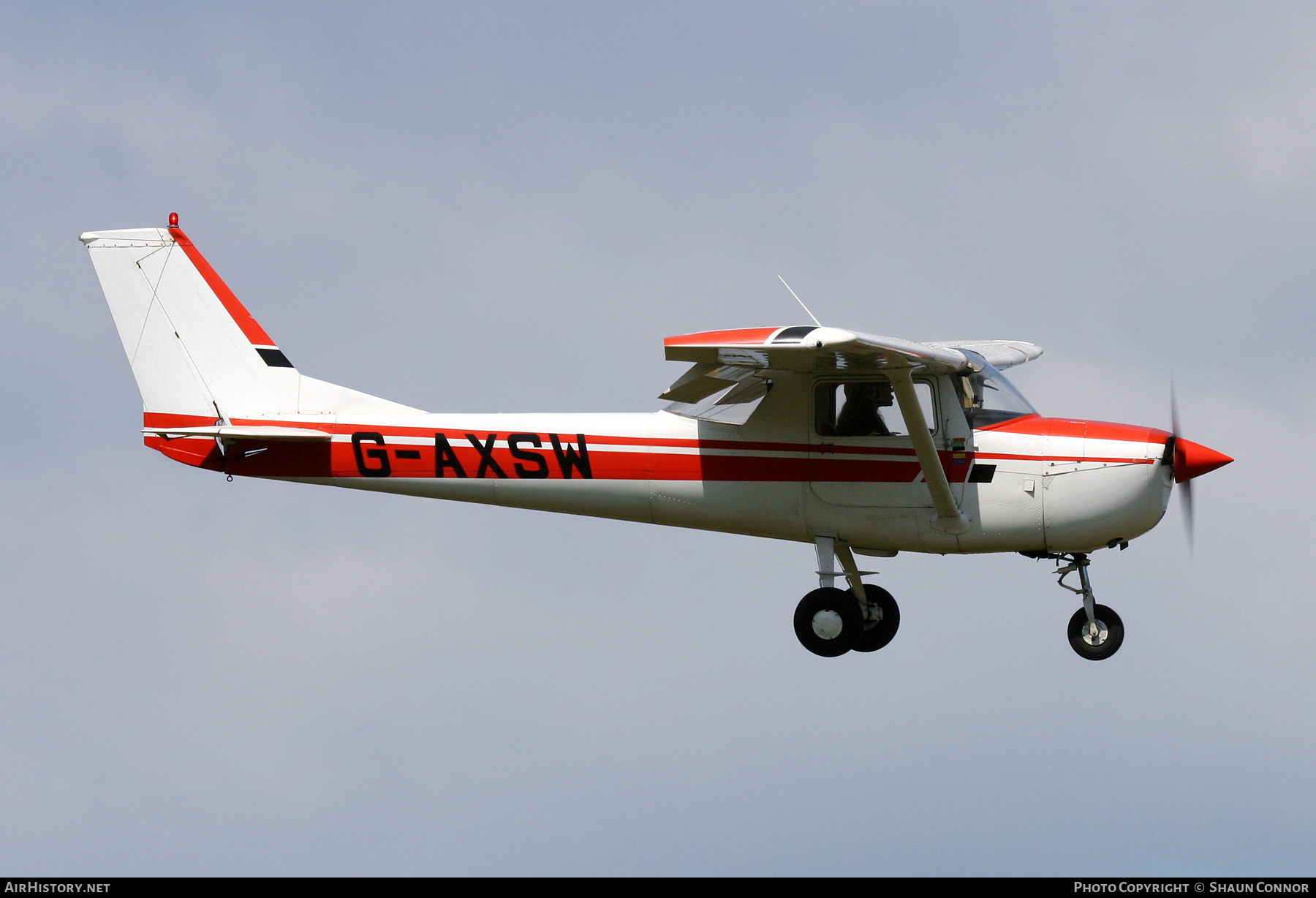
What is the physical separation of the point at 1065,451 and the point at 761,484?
291cm

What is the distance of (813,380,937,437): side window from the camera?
15.4 meters

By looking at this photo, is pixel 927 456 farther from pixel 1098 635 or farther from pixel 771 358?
pixel 1098 635

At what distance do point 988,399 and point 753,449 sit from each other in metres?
2.32

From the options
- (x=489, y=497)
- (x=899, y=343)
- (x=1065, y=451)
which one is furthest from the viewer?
(x=489, y=497)

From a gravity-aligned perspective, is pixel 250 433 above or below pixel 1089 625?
above

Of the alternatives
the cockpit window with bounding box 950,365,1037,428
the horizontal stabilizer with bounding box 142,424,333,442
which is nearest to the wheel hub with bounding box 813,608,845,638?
the cockpit window with bounding box 950,365,1037,428

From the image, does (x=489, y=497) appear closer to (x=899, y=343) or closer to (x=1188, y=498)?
(x=899, y=343)

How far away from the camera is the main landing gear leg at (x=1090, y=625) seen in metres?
15.6

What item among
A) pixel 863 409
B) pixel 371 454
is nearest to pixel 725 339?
pixel 863 409

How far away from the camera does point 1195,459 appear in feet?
49.8

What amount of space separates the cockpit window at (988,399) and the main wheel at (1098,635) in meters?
2.07

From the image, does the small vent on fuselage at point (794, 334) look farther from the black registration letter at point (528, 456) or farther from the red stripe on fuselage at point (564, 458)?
the black registration letter at point (528, 456)

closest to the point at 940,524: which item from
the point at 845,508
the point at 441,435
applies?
the point at 845,508

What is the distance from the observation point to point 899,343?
14125mm
